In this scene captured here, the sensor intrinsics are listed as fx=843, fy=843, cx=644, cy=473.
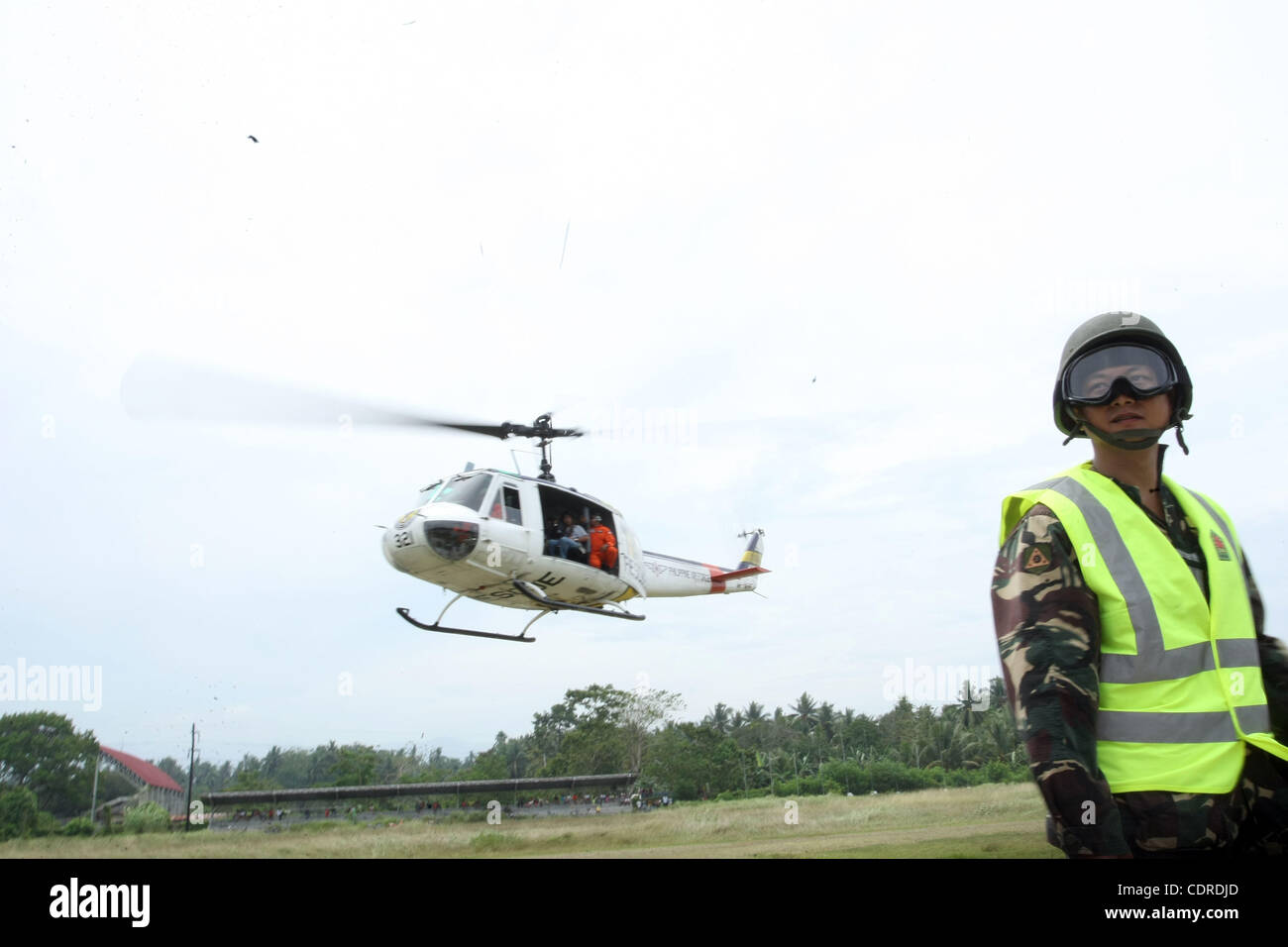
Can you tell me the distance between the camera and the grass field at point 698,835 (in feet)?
27.3

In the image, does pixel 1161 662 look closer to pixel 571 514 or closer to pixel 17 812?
pixel 571 514

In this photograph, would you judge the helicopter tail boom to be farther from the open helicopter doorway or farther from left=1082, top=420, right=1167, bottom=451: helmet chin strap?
left=1082, top=420, right=1167, bottom=451: helmet chin strap

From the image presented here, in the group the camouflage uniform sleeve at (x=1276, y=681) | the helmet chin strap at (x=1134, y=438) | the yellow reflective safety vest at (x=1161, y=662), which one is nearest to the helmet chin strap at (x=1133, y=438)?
the helmet chin strap at (x=1134, y=438)

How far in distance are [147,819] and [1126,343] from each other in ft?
40.9

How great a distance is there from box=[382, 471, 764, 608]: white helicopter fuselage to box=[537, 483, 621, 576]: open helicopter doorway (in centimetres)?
2

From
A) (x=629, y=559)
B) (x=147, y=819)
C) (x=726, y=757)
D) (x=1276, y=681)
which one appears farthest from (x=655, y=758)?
(x=1276, y=681)

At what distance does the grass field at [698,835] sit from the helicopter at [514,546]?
3.35m

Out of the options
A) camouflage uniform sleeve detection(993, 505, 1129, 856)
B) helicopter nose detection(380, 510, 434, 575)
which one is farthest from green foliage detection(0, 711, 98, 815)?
camouflage uniform sleeve detection(993, 505, 1129, 856)

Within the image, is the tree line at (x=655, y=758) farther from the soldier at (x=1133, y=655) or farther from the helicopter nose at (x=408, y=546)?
the soldier at (x=1133, y=655)

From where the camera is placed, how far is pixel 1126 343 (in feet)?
7.50

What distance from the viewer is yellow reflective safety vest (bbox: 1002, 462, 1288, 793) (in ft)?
6.43
